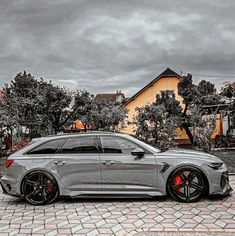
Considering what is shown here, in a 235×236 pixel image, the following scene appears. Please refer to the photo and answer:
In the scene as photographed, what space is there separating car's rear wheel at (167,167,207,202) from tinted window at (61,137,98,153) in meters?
1.64

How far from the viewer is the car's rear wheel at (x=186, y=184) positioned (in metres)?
6.05

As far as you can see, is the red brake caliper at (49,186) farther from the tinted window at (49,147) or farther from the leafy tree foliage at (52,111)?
Result: the leafy tree foliage at (52,111)

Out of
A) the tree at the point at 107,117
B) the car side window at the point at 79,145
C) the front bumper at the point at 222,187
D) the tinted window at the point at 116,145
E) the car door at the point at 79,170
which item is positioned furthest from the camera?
the tree at the point at 107,117

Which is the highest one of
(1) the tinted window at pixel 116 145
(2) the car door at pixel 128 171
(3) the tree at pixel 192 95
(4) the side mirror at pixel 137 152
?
(3) the tree at pixel 192 95

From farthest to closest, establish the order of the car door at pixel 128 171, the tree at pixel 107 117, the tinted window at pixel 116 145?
the tree at pixel 107 117 → the tinted window at pixel 116 145 → the car door at pixel 128 171

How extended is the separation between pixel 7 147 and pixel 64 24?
8.24 metres

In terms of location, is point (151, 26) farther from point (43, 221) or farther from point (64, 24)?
point (43, 221)

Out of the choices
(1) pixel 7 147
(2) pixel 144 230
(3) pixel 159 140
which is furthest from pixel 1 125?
(2) pixel 144 230

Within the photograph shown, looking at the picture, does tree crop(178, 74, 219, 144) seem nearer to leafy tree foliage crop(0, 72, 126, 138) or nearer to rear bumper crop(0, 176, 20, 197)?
leafy tree foliage crop(0, 72, 126, 138)

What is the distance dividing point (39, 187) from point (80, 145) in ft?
3.77

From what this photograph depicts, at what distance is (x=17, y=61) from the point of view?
2272cm

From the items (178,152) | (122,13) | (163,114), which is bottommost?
(178,152)

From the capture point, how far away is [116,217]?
530cm

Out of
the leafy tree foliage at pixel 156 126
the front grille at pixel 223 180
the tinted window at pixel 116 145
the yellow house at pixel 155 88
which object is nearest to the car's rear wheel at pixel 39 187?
the tinted window at pixel 116 145
